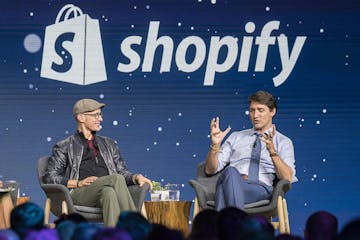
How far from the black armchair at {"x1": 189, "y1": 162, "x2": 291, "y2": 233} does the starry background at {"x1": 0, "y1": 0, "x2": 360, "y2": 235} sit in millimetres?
1785

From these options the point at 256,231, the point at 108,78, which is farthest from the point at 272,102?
the point at 256,231

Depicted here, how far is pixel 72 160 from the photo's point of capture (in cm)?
682

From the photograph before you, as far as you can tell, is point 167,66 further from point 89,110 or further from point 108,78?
point 89,110

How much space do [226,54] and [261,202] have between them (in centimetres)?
249

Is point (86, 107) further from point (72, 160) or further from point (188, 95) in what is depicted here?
point (188, 95)

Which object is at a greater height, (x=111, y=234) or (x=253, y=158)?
(x=253, y=158)

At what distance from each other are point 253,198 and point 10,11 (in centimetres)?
349

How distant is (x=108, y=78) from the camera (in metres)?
8.44

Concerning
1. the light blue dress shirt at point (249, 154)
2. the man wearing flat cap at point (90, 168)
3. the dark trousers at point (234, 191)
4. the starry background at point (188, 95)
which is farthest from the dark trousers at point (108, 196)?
the starry background at point (188, 95)

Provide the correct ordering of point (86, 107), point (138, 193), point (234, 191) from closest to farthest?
point (234, 191)
point (138, 193)
point (86, 107)

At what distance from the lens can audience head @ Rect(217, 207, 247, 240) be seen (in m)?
2.79

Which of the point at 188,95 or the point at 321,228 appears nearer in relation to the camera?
the point at 321,228

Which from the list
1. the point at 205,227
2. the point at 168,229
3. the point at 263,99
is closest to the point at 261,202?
the point at 263,99

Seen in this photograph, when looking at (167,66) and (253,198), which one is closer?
(253,198)
